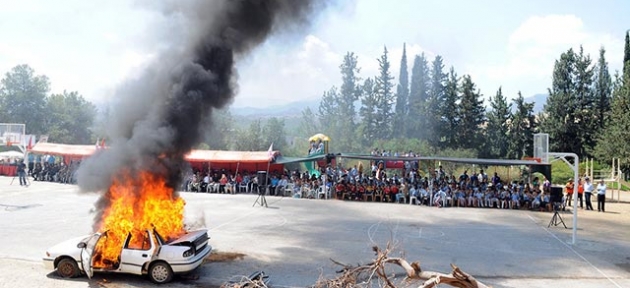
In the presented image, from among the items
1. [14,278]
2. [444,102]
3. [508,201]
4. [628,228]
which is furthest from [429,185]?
[444,102]

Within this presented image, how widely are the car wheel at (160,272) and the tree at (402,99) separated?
43694mm

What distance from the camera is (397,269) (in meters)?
12.8

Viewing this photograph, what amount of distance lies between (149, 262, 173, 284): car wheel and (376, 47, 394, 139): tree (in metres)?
44.7

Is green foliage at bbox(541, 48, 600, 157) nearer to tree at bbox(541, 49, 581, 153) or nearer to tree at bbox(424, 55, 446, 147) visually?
tree at bbox(541, 49, 581, 153)

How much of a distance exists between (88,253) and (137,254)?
3.59 ft

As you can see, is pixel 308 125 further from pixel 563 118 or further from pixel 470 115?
pixel 563 118

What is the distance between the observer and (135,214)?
12.2 metres

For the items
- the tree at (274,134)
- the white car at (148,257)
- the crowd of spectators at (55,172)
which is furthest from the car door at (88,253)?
the tree at (274,134)

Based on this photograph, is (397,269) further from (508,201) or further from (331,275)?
(508,201)

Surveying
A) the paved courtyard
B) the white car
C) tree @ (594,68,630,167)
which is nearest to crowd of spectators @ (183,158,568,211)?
the paved courtyard

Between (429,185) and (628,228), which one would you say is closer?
(628,228)

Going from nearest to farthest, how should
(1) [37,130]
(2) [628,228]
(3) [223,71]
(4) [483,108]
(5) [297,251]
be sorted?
(5) [297,251] < (3) [223,71] < (2) [628,228] < (4) [483,108] < (1) [37,130]

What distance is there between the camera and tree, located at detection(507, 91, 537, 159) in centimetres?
4441

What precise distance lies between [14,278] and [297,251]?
745 cm
